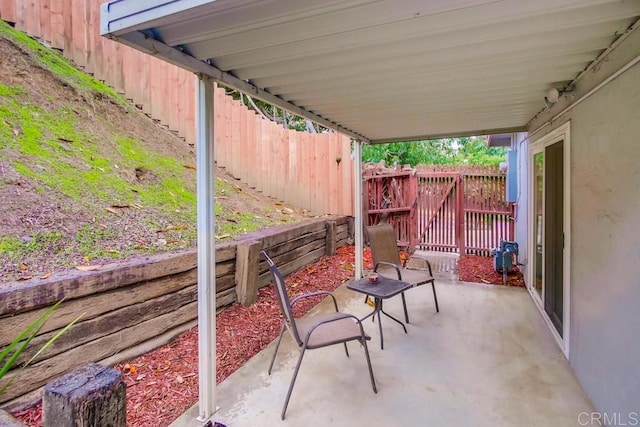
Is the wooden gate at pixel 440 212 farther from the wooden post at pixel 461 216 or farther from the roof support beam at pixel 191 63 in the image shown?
the roof support beam at pixel 191 63

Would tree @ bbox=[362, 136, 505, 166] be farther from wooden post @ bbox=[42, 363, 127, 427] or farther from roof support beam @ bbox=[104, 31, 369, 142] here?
wooden post @ bbox=[42, 363, 127, 427]

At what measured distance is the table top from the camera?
3.05 meters

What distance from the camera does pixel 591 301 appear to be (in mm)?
2289

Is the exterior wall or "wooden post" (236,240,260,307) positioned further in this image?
"wooden post" (236,240,260,307)

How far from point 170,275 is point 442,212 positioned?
231 inches

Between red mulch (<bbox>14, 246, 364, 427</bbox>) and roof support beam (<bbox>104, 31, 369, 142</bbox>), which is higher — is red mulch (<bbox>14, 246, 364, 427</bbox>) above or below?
below

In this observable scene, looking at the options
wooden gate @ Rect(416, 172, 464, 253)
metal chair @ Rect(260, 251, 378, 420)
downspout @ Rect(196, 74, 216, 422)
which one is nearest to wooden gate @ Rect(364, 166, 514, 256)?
wooden gate @ Rect(416, 172, 464, 253)

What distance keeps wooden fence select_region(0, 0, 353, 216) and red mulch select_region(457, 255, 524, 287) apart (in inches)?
104

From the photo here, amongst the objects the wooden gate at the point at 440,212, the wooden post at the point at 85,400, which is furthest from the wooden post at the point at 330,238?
the wooden post at the point at 85,400

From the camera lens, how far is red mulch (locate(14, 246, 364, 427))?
2.12 m

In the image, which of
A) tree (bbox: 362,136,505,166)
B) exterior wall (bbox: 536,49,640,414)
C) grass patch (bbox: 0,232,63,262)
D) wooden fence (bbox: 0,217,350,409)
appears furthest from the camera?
tree (bbox: 362,136,505,166)

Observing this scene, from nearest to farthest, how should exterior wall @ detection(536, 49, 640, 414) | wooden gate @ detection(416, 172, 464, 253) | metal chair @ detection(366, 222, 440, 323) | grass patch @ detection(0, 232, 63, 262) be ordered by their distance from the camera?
exterior wall @ detection(536, 49, 640, 414) < grass patch @ detection(0, 232, 63, 262) < metal chair @ detection(366, 222, 440, 323) < wooden gate @ detection(416, 172, 464, 253)

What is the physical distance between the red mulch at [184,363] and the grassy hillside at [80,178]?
0.85m

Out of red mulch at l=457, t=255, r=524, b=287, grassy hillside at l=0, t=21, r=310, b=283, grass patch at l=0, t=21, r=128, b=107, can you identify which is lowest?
red mulch at l=457, t=255, r=524, b=287
